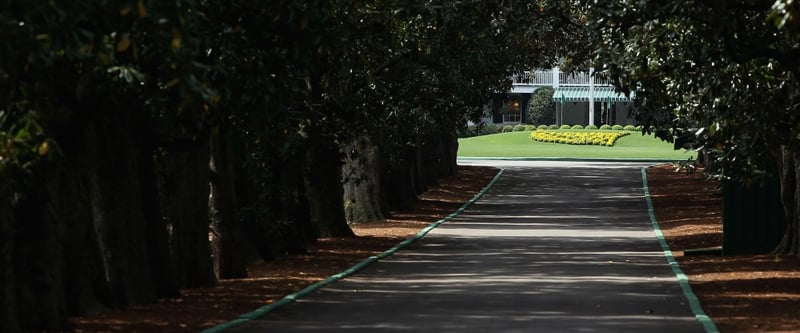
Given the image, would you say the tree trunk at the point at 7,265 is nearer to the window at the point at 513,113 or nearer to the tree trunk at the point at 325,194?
the tree trunk at the point at 325,194

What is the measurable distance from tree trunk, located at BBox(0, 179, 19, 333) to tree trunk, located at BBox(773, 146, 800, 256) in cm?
1362

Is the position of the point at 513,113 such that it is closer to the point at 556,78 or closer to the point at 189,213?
the point at 556,78

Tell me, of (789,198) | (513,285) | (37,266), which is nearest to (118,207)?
(37,266)

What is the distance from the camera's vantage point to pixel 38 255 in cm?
1505

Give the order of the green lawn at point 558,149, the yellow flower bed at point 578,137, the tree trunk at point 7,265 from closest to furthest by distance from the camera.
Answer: the tree trunk at point 7,265, the green lawn at point 558,149, the yellow flower bed at point 578,137

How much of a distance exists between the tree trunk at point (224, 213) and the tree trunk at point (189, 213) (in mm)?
1300

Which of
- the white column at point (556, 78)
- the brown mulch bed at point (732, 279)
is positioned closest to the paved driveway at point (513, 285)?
the brown mulch bed at point (732, 279)

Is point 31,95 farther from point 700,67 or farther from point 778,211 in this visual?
point 778,211

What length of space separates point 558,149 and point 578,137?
15.8ft

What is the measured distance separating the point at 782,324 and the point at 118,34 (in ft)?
25.8

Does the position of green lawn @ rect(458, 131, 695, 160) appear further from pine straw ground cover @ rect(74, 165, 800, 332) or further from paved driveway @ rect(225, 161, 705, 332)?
paved driveway @ rect(225, 161, 705, 332)

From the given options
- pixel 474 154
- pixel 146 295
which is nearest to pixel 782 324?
pixel 146 295

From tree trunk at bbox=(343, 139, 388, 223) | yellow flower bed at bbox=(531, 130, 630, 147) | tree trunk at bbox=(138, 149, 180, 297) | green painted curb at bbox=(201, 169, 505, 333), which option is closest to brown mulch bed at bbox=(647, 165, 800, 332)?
green painted curb at bbox=(201, 169, 505, 333)

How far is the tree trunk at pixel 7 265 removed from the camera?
44.8ft
